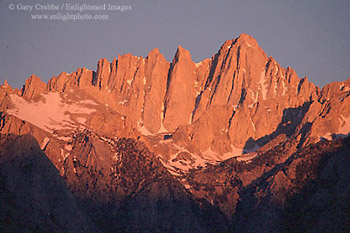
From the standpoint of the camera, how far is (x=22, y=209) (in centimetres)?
19962

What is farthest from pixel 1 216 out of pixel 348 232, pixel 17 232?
pixel 348 232

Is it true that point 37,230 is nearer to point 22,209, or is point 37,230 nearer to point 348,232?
point 22,209

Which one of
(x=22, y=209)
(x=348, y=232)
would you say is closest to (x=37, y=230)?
(x=22, y=209)

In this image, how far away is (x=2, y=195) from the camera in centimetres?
19962

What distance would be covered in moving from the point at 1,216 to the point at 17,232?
5.56 m

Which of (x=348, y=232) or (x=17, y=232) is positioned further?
(x=348, y=232)

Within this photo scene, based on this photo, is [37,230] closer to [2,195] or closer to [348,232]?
[2,195]

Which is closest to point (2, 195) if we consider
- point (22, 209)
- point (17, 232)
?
point (22, 209)

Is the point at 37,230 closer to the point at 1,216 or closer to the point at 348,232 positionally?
the point at 1,216

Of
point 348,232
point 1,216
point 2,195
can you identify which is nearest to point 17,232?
point 1,216

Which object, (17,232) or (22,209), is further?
(22,209)

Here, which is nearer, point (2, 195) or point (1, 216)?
point (1, 216)

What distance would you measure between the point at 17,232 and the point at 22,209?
1602 cm

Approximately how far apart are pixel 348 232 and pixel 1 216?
3439 inches
